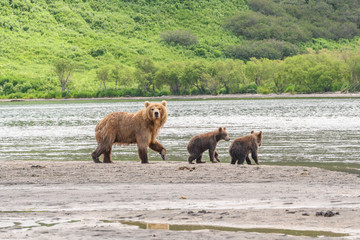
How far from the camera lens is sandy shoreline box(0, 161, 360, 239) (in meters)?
8.52

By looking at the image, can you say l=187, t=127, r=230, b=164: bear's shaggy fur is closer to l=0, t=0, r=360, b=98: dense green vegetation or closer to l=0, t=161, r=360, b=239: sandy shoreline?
l=0, t=161, r=360, b=239: sandy shoreline

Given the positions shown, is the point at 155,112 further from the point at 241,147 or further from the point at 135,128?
the point at 241,147

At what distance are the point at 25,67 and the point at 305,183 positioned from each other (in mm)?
141565

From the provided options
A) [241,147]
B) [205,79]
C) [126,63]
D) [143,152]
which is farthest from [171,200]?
[126,63]

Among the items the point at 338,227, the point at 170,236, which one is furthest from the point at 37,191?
the point at 338,227

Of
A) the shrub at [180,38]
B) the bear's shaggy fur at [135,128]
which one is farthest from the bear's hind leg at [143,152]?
the shrub at [180,38]

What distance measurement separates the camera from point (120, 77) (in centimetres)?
12506

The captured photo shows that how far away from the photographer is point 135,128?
656 inches

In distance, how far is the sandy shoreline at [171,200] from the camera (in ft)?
27.9

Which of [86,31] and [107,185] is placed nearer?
[107,185]

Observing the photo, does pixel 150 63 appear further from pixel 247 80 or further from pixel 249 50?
pixel 249 50

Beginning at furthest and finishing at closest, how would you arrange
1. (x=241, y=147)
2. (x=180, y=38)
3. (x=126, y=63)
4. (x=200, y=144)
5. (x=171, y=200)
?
(x=180, y=38)
(x=126, y=63)
(x=200, y=144)
(x=241, y=147)
(x=171, y=200)

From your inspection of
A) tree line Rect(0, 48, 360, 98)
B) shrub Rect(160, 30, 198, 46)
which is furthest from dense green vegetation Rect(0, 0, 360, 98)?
shrub Rect(160, 30, 198, 46)

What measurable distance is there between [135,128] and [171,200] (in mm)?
6108
